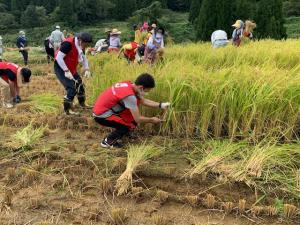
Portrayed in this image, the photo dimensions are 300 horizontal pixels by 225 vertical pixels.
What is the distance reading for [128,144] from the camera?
4.38m

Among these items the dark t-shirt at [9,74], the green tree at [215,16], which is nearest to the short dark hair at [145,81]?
the dark t-shirt at [9,74]

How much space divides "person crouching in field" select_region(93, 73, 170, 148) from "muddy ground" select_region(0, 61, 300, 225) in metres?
0.22

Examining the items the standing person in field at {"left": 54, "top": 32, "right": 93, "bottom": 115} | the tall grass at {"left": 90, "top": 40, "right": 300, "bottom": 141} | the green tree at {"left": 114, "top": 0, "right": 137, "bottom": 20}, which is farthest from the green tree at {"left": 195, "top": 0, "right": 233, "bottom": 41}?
the green tree at {"left": 114, "top": 0, "right": 137, "bottom": 20}

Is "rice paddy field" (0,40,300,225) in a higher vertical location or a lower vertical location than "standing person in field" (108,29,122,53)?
lower

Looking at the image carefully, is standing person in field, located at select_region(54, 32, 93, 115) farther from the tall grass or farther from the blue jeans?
the tall grass

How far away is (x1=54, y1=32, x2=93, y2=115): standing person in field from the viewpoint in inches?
214

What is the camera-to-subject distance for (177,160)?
3.95 meters

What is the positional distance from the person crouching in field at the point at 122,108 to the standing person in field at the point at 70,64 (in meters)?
1.33

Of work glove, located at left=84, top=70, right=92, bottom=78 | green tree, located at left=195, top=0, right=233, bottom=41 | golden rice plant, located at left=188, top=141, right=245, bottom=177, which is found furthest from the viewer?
green tree, located at left=195, top=0, right=233, bottom=41

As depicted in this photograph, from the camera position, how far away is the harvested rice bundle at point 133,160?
11.2ft

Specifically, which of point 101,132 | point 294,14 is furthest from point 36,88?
point 294,14

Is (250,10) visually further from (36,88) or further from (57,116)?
(57,116)

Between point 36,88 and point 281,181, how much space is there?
19.3ft

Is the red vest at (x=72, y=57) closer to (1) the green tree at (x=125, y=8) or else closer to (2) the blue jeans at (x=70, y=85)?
(2) the blue jeans at (x=70, y=85)
